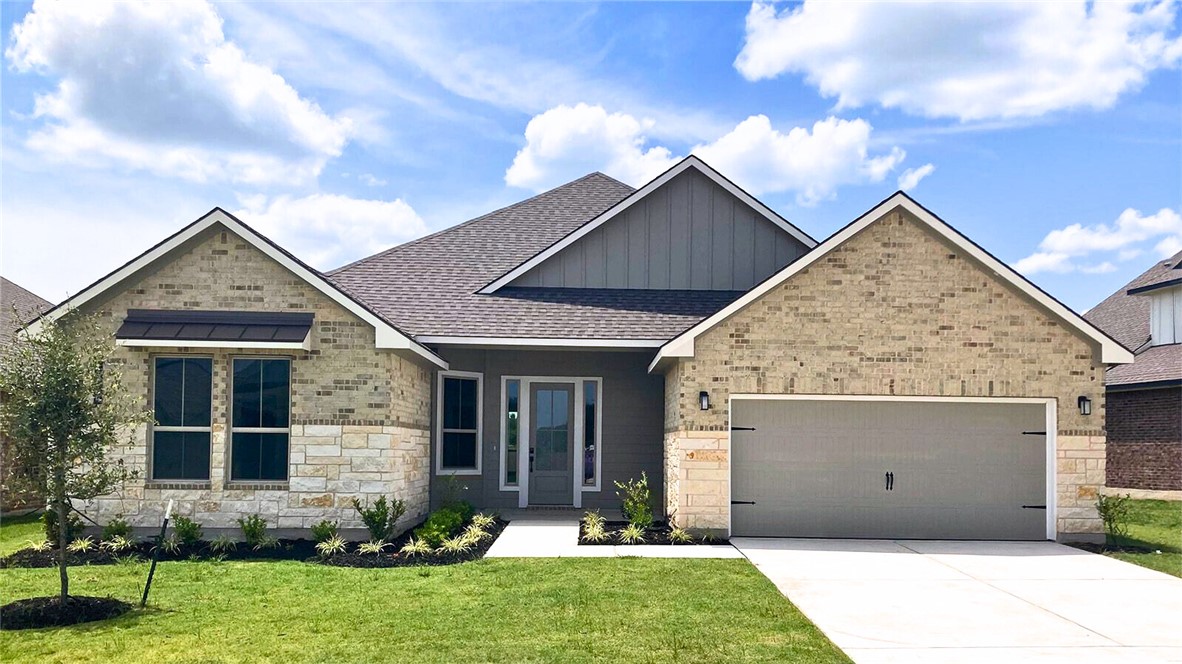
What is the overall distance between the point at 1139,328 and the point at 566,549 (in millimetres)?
19091

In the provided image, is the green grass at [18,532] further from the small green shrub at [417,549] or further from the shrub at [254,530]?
the small green shrub at [417,549]

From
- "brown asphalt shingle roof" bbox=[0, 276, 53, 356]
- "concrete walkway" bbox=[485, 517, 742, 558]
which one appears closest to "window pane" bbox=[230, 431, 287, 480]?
"concrete walkway" bbox=[485, 517, 742, 558]

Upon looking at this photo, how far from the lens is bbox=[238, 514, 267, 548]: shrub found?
1200cm

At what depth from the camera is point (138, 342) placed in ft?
40.2

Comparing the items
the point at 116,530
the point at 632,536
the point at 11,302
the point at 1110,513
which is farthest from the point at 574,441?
the point at 11,302

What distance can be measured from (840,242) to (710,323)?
Result: 225 cm

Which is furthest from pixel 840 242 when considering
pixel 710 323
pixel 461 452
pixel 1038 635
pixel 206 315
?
pixel 206 315

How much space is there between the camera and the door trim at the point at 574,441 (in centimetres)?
1678

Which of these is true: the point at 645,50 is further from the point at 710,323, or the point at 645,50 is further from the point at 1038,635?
the point at 1038,635

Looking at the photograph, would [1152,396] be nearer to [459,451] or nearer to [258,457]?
[459,451]

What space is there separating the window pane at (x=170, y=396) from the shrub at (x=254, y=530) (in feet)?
5.93

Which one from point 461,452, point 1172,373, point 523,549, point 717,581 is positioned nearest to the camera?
point 717,581

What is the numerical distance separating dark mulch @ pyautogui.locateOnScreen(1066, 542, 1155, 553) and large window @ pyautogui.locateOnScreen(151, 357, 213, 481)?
12.5 metres

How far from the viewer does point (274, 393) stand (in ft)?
42.0
